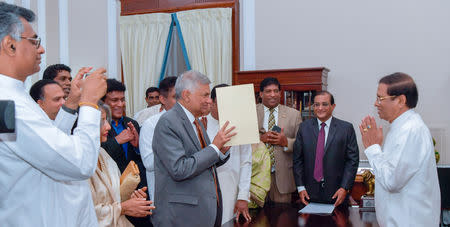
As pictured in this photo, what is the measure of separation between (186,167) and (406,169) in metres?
1.09

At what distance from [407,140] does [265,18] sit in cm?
391

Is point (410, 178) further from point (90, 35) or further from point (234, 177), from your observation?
point (90, 35)

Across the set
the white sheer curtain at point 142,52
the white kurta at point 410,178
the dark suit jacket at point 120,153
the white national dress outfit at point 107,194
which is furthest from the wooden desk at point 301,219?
the white sheer curtain at point 142,52

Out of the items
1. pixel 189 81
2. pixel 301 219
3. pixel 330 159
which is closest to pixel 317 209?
pixel 301 219

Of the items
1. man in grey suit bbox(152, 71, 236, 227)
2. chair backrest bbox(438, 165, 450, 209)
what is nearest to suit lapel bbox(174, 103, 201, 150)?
man in grey suit bbox(152, 71, 236, 227)

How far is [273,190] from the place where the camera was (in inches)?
137

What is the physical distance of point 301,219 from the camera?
2.50 metres

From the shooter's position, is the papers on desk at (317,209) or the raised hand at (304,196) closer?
the papers on desk at (317,209)

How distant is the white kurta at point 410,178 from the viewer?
6.27 ft

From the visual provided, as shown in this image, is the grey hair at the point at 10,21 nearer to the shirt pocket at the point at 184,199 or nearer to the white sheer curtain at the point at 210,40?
the shirt pocket at the point at 184,199

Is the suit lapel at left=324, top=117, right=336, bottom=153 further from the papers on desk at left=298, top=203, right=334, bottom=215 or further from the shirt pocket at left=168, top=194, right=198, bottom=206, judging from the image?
the shirt pocket at left=168, top=194, right=198, bottom=206

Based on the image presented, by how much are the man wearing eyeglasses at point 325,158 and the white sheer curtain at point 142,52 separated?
326 centimetres

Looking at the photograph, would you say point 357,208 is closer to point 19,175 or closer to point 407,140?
point 407,140

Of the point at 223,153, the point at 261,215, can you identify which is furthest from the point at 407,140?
the point at 261,215
